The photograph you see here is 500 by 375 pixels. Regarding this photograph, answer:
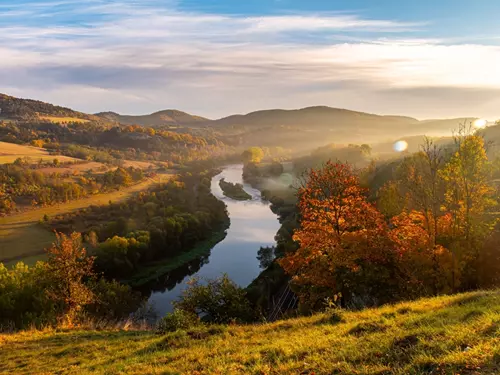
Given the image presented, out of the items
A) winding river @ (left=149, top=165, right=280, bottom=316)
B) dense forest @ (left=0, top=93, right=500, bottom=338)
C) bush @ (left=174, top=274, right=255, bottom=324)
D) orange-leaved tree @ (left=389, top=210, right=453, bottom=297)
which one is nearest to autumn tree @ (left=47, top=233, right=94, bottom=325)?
dense forest @ (left=0, top=93, right=500, bottom=338)

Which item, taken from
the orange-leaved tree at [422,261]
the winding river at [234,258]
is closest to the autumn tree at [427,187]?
the orange-leaved tree at [422,261]

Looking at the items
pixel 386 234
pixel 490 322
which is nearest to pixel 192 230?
pixel 386 234

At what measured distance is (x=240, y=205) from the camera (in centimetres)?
11631

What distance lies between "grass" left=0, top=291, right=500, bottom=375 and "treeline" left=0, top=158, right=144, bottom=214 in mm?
99669

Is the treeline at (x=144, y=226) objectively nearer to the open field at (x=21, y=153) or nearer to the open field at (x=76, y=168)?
the open field at (x=76, y=168)

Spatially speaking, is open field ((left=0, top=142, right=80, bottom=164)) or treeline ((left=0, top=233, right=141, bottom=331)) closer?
treeline ((left=0, top=233, right=141, bottom=331))

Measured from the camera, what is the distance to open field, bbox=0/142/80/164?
139125 millimetres

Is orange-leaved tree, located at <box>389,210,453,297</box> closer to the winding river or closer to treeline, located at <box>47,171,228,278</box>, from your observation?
the winding river

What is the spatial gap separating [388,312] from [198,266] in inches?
2161

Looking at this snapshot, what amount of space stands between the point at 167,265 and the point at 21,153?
125 m

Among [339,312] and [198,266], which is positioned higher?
[339,312]

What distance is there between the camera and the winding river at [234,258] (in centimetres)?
5621

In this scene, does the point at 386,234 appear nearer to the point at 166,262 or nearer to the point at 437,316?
the point at 437,316

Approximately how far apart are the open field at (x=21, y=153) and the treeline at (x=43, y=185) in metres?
6.21
